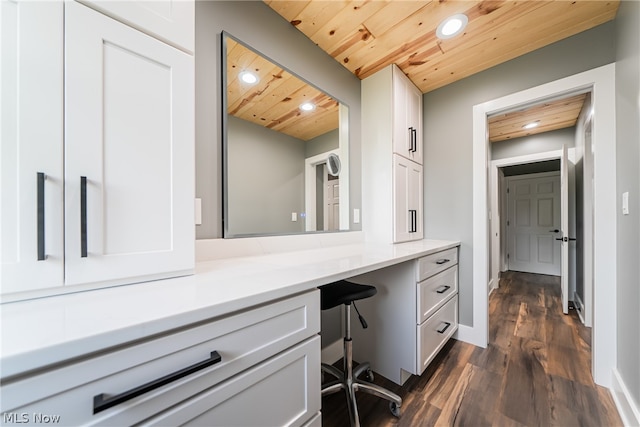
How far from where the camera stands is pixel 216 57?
4.10 feet

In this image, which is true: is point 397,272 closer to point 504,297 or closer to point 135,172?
point 135,172

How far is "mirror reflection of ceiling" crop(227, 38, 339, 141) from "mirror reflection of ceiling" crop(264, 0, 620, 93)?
365mm

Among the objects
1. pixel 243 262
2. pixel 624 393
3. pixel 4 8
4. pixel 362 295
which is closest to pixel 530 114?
pixel 624 393

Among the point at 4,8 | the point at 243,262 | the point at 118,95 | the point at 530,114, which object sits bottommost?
the point at 243,262

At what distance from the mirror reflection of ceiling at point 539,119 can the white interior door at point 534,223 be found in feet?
5.30

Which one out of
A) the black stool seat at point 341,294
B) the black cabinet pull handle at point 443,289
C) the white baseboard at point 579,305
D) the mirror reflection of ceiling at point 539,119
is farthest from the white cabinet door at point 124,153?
the white baseboard at point 579,305

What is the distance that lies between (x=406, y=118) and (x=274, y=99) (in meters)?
1.21

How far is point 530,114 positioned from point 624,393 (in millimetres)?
2770

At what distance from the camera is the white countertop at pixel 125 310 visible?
389 millimetres

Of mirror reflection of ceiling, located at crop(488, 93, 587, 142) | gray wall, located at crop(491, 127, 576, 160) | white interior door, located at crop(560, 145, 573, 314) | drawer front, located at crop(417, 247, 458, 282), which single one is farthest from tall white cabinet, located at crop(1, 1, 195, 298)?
gray wall, located at crop(491, 127, 576, 160)

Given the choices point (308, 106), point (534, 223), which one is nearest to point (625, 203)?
point (308, 106)

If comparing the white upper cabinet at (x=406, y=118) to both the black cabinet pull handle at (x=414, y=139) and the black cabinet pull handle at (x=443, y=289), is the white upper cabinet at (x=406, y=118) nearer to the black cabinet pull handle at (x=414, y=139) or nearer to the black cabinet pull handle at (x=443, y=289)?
the black cabinet pull handle at (x=414, y=139)

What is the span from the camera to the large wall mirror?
1320mm

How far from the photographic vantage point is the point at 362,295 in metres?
1.27
